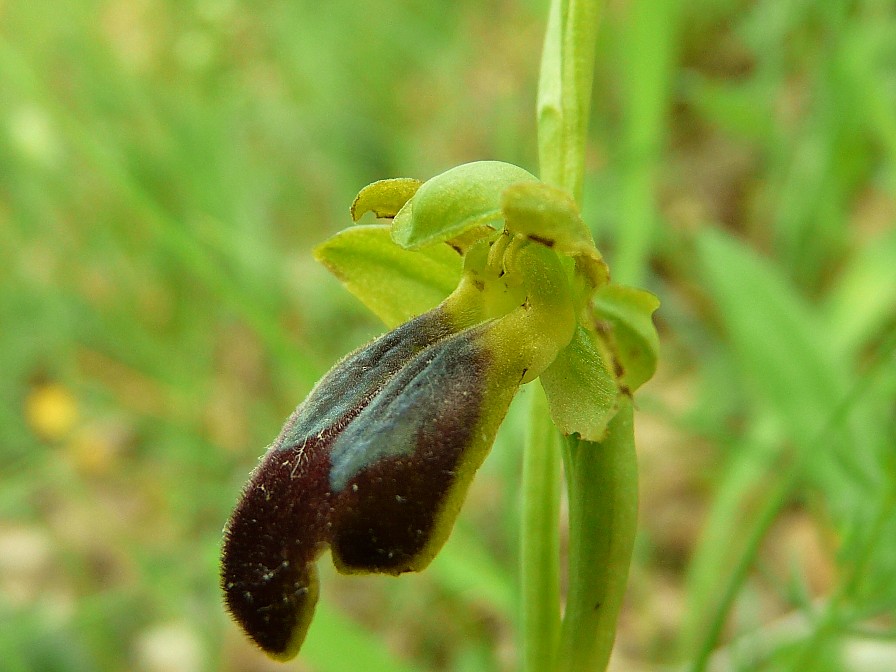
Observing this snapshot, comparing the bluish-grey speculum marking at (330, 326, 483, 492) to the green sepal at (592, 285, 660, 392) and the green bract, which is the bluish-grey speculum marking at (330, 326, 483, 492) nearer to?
the green bract

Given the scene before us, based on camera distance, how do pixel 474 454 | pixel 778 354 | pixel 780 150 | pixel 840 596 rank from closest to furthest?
pixel 474 454
pixel 840 596
pixel 778 354
pixel 780 150

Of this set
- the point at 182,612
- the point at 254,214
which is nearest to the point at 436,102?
the point at 254,214

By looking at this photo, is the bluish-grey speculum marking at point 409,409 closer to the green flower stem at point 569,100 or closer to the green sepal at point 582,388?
Answer: the green sepal at point 582,388

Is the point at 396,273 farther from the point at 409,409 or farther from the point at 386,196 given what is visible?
the point at 409,409

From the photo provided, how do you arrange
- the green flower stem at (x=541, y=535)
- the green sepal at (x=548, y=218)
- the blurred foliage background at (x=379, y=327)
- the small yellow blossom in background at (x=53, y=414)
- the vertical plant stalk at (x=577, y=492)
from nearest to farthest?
the green sepal at (x=548, y=218) → the vertical plant stalk at (x=577, y=492) → the green flower stem at (x=541, y=535) → the blurred foliage background at (x=379, y=327) → the small yellow blossom in background at (x=53, y=414)

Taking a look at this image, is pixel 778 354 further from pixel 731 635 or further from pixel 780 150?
pixel 780 150

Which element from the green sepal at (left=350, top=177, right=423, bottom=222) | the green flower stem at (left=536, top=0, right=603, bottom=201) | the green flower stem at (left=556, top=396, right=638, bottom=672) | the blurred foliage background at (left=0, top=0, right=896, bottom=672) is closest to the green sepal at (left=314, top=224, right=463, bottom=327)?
the green sepal at (left=350, top=177, right=423, bottom=222)

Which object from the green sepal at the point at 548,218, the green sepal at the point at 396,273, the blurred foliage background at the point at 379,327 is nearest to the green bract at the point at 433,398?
the green sepal at the point at 548,218
